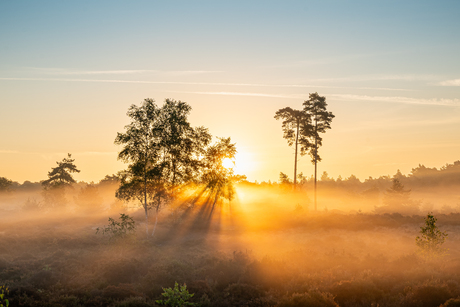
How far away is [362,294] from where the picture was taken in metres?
13.5

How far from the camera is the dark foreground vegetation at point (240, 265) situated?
1344 cm

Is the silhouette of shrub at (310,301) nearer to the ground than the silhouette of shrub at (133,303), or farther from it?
farther from it

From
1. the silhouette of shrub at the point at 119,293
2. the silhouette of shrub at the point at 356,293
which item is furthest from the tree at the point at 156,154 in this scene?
the silhouette of shrub at the point at 356,293

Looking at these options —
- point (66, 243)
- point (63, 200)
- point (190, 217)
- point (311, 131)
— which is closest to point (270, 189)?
point (311, 131)

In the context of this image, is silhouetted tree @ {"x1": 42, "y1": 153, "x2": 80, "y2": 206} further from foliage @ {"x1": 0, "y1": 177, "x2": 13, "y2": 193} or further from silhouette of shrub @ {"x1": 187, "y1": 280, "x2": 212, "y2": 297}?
silhouette of shrub @ {"x1": 187, "y1": 280, "x2": 212, "y2": 297}

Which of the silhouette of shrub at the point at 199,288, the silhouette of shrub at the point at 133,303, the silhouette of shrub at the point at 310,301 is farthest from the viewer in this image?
the silhouette of shrub at the point at 199,288

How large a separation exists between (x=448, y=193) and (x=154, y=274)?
96.8 m

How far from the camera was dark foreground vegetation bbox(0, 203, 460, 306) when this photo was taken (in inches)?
529

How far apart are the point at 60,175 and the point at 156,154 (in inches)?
1108

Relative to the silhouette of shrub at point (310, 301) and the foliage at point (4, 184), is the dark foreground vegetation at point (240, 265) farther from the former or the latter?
the foliage at point (4, 184)

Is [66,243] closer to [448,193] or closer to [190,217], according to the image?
[190,217]

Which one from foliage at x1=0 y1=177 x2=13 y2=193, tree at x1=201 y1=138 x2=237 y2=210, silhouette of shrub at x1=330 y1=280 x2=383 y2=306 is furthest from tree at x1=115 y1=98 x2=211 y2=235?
foliage at x1=0 y1=177 x2=13 y2=193

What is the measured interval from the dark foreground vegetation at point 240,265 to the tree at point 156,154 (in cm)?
549

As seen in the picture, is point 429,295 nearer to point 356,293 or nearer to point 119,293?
point 356,293
